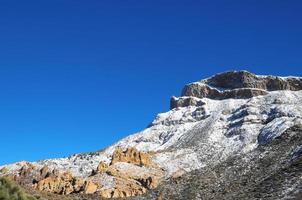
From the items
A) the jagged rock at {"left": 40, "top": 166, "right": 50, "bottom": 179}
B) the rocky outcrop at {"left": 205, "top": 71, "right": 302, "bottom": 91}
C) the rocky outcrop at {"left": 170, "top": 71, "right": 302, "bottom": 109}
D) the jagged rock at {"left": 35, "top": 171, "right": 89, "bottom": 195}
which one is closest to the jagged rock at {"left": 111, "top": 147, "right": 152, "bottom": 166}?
the jagged rock at {"left": 35, "top": 171, "right": 89, "bottom": 195}

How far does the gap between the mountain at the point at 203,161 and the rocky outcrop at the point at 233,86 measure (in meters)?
0.68

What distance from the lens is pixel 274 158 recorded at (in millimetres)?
84500

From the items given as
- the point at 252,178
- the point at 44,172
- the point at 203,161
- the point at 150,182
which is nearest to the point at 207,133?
the point at 203,161

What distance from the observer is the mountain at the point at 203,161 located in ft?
258

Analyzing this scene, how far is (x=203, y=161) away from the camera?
334ft

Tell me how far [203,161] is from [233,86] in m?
70.0

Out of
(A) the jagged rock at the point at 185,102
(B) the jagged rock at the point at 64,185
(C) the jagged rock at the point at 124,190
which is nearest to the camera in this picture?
(C) the jagged rock at the point at 124,190

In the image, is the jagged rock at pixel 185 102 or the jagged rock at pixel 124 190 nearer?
the jagged rock at pixel 124 190

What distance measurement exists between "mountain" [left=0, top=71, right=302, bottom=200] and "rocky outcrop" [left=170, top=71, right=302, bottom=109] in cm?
68

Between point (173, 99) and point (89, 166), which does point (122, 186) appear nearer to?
point (89, 166)

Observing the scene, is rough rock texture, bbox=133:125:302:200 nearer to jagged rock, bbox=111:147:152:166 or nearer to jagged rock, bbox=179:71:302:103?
jagged rock, bbox=111:147:152:166

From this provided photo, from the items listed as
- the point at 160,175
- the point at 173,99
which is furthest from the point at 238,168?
the point at 173,99

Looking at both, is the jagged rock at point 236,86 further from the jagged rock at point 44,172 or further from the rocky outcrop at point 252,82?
the jagged rock at point 44,172

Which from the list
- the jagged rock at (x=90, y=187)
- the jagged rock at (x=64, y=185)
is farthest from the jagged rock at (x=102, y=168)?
the jagged rock at (x=90, y=187)
